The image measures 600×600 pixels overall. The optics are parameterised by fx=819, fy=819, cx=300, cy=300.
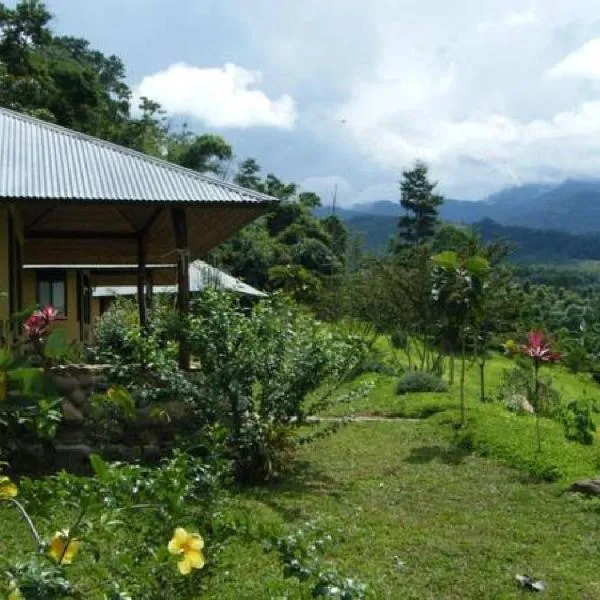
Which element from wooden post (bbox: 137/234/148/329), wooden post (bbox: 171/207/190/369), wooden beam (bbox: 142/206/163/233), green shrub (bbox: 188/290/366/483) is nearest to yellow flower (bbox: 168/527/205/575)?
green shrub (bbox: 188/290/366/483)

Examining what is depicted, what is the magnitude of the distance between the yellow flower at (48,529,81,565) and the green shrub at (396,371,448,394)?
12.7 metres

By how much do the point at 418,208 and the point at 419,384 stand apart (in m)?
54.1

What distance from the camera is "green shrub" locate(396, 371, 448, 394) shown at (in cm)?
1455

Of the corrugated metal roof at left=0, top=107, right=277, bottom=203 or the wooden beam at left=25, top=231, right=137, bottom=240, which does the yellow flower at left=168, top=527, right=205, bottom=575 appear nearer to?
the corrugated metal roof at left=0, top=107, right=277, bottom=203

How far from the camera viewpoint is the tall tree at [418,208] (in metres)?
66.9

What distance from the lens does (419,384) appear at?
14.6 metres

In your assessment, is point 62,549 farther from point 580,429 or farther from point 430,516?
point 580,429

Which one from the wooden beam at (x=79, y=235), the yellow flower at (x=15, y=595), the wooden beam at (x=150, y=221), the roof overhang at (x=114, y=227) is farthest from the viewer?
the wooden beam at (x=79, y=235)

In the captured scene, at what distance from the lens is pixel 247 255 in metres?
39.0

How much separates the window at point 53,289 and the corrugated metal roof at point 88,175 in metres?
10.5

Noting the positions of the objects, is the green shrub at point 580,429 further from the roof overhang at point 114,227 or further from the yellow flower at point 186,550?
the yellow flower at point 186,550

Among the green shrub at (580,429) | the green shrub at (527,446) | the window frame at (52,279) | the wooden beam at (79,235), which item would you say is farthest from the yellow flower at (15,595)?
the window frame at (52,279)

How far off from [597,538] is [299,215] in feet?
140

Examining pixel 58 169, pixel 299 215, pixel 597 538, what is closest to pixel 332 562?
pixel 597 538
